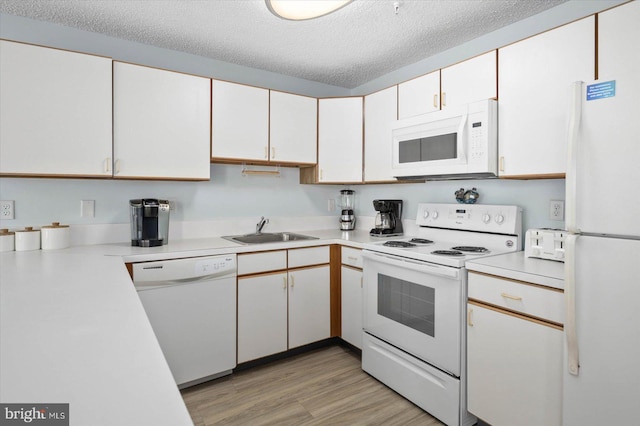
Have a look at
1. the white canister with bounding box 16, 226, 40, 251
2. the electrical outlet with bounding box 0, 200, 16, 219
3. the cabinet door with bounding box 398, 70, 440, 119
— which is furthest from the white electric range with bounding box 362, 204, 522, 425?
the electrical outlet with bounding box 0, 200, 16, 219

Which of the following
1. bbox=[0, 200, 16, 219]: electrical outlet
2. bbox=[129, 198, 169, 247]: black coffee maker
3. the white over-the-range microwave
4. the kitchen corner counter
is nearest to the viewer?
the kitchen corner counter

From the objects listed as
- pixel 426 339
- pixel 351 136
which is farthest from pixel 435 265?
pixel 351 136

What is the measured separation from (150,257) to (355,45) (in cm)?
205

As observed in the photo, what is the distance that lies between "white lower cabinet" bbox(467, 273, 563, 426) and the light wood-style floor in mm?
404

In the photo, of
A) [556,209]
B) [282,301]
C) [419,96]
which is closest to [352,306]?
[282,301]

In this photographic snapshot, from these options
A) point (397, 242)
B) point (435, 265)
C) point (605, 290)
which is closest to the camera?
point (605, 290)

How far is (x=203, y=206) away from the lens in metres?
2.90

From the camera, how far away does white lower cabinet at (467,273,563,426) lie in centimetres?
154

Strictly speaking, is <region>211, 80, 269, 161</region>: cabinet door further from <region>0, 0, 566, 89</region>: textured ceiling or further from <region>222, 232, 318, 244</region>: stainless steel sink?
<region>222, 232, 318, 244</region>: stainless steel sink

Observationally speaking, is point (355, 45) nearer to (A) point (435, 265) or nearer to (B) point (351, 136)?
(B) point (351, 136)

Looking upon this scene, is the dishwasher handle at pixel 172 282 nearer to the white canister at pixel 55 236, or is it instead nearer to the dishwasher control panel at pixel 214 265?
the dishwasher control panel at pixel 214 265

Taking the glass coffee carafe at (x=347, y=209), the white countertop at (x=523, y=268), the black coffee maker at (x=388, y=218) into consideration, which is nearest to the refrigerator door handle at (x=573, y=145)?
the white countertop at (x=523, y=268)

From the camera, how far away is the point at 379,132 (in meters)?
2.90

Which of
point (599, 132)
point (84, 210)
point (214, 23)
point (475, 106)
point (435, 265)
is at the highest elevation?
point (214, 23)
